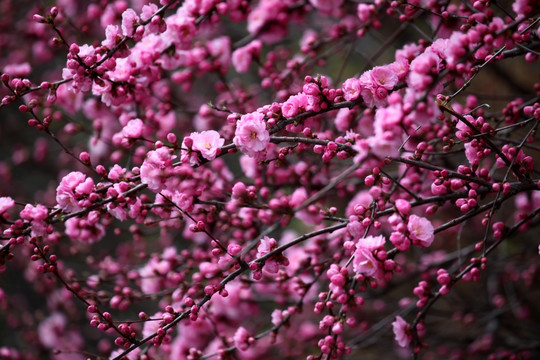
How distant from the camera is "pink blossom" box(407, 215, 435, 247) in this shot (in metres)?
1.23

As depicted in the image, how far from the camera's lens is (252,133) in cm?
128

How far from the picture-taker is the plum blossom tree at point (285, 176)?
4.18 ft

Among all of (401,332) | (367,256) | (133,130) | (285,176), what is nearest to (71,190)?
(133,130)

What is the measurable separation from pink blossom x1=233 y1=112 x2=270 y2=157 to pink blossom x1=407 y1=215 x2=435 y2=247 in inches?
17.7

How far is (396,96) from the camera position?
3.34 ft

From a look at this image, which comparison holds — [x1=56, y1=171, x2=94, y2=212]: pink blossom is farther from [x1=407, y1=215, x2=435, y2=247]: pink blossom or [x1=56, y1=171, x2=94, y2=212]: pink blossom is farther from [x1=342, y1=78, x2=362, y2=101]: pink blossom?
[x1=407, y1=215, x2=435, y2=247]: pink blossom

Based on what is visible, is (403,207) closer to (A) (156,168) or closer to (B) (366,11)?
(A) (156,168)

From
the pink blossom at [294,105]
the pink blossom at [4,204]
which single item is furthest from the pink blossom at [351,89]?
the pink blossom at [4,204]

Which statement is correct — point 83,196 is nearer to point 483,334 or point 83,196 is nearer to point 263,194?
point 263,194

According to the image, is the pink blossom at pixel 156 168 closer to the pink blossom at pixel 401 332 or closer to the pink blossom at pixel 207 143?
the pink blossom at pixel 207 143

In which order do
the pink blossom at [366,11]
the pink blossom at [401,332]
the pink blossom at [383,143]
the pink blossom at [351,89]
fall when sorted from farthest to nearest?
1. the pink blossom at [366,11]
2. the pink blossom at [401,332]
3. the pink blossom at [351,89]
4. the pink blossom at [383,143]

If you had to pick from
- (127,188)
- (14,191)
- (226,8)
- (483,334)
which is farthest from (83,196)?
(14,191)

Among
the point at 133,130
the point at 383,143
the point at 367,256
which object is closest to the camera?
the point at 383,143

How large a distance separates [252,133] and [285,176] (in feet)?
2.71
